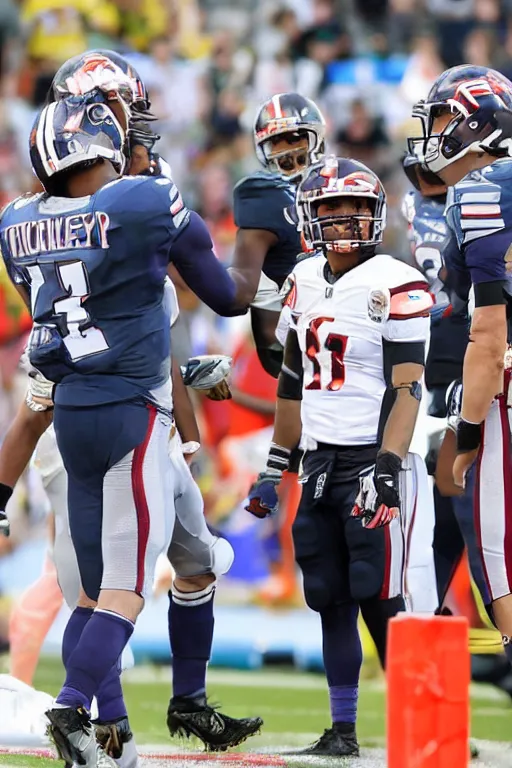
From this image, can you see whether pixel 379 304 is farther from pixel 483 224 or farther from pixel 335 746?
pixel 335 746

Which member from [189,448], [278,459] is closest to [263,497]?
[278,459]

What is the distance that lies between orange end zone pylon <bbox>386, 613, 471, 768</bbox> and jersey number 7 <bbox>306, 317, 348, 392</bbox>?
1580 mm

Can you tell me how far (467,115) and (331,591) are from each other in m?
1.63

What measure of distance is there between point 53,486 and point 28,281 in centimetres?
112

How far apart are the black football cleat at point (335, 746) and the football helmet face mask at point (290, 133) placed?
79.8 inches

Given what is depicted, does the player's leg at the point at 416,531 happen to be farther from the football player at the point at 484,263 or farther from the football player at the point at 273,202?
the football player at the point at 273,202

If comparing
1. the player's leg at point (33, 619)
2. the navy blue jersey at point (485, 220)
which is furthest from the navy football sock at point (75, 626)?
the navy blue jersey at point (485, 220)

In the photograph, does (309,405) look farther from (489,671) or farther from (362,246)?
(489,671)

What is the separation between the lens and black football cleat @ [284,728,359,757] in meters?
5.12

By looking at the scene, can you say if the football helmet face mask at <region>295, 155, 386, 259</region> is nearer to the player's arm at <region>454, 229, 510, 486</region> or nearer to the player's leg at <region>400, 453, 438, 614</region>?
the player's arm at <region>454, 229, 510, 486</region>

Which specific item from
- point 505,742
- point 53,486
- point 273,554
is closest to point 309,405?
point 53,486

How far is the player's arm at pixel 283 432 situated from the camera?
5.25m

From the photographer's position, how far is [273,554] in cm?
931

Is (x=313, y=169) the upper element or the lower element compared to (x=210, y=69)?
lower
